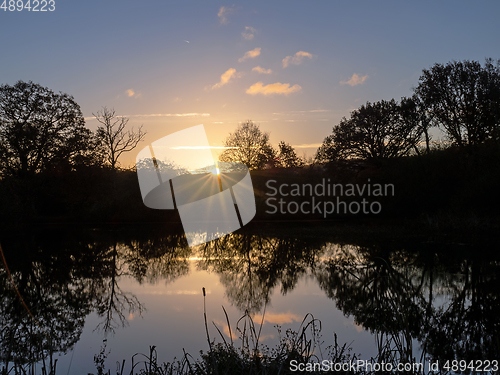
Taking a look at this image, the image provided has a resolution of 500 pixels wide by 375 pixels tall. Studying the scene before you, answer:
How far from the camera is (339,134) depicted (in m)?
32.3

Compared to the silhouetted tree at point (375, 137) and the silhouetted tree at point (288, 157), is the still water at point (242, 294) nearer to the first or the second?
the silhouetted tree at point (375, 137)

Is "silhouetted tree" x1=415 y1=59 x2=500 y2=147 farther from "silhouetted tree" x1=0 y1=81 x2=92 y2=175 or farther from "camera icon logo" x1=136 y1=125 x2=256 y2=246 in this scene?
"silhouetted tree" x1=0 y1=81 x2=92 y2=175

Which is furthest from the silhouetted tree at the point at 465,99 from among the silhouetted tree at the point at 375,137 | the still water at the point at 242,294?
the still water at the point at 242,294

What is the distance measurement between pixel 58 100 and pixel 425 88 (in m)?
27.2

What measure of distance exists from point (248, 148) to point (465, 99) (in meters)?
18.6

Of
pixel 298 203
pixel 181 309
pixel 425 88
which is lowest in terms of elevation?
pixel 181 309

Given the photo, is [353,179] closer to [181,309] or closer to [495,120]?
[495,120]

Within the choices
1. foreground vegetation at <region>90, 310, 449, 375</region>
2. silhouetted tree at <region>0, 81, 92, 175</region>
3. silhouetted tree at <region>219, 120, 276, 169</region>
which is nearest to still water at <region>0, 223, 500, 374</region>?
foreground vegetation at <region>90, 310, 449, 375</region>

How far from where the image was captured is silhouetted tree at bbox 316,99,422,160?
31.8 meters

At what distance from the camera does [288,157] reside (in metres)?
42.3

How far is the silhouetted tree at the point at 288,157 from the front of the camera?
4194 centimetres

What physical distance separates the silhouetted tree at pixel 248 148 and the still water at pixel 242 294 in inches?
604

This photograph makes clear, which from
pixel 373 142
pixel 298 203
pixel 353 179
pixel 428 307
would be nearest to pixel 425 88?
pixel 373 142

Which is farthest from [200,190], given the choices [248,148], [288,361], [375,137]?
[288,361]
